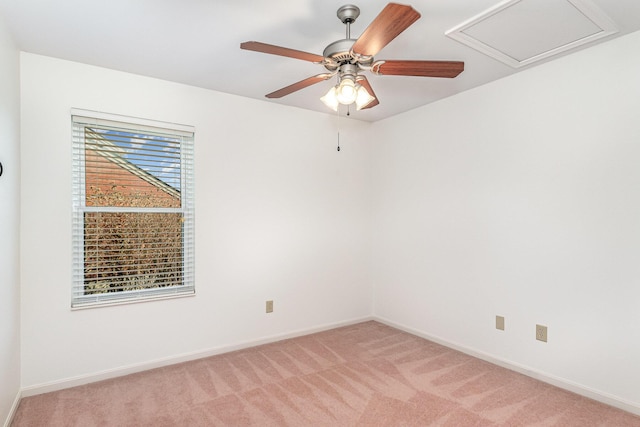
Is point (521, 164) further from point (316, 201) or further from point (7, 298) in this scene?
point (7, 298)

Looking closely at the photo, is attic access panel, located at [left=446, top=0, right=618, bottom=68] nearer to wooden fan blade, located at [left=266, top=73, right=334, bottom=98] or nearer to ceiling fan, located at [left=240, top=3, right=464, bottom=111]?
ceiling fan, located at [left=240, top=3, right=464, bottom=111]

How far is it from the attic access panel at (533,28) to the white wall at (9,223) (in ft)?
9.00

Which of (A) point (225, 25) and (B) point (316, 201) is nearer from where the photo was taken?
(A) point (225, 25)

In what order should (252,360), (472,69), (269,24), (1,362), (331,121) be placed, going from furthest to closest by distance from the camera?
1. (331,121)
2. (252,360)
3. (472,69)
4. (269,24)
5. (1,362)

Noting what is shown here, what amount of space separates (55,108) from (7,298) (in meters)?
1.38

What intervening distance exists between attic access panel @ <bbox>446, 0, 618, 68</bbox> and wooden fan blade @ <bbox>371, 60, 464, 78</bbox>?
1.31 ft

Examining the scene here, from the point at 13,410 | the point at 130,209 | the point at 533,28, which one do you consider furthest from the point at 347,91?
the point at 13,410

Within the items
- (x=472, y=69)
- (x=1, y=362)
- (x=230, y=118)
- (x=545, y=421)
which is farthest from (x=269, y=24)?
(x=545, y=421)

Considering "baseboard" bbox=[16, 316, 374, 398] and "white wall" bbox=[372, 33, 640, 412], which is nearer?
"white wall" bbox=[372, 33, 640, 412]

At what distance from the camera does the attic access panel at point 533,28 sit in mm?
1995

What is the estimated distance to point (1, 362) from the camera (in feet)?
6.63

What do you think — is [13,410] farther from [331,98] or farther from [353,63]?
[353,63]

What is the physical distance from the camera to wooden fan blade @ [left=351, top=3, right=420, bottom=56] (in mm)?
1402

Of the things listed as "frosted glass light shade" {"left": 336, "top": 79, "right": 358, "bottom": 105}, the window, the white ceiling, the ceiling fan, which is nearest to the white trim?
the window
